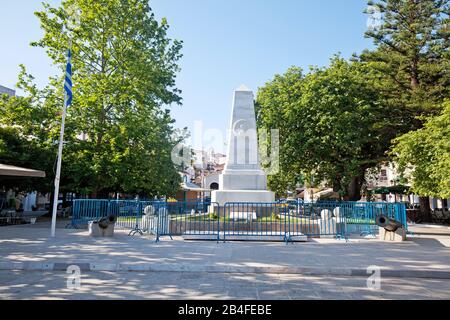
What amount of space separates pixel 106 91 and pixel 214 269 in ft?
52.0

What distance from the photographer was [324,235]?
12.9m

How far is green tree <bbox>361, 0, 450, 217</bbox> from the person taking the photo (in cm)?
2042

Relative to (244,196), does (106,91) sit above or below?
above

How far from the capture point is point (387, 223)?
38.2 feet

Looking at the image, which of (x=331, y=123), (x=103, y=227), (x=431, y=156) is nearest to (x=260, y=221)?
(x=103, y=227)

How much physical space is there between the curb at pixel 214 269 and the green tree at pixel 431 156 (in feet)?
25.1

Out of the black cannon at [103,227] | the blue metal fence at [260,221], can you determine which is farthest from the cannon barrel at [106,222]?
the blue metal fence at [260,221]

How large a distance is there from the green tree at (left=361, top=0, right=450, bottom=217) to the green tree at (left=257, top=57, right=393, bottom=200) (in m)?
1.41

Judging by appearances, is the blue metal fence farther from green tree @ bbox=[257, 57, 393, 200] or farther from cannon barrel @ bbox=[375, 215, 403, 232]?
green tree @ bbox=[257, 57, 393, 200]

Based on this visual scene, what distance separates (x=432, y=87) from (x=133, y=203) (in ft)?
69.1

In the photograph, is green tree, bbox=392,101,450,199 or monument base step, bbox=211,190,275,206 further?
monument base step, bbox=211,190,275,206

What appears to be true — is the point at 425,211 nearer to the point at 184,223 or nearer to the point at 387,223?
the point at 387,223

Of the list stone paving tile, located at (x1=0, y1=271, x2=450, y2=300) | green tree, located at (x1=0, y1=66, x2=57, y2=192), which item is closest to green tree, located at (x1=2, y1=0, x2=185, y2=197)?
green tree, located at (x1=0, y1=66, x2=57, y2=192)

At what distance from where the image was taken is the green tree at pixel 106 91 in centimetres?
1905
